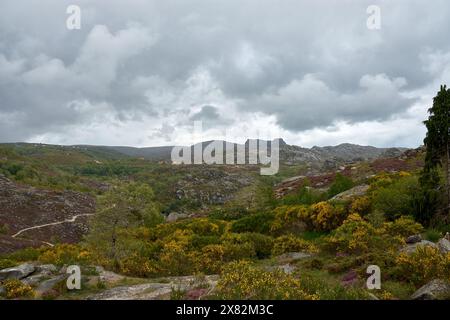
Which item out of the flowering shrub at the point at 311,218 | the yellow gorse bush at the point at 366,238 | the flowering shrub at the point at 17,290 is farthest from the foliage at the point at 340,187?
the flowering shrub at the point at 17,290

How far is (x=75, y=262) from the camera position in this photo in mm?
19828

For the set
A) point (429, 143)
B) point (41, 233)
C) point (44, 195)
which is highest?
point (429, 143)

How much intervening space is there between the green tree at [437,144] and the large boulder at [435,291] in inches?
744

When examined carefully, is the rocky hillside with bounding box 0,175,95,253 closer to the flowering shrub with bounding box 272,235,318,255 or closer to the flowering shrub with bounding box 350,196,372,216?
the flowering shrub with bounding box 272,235,318,255

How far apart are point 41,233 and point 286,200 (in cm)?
4739

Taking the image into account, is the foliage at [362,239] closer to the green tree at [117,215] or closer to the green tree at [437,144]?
the green tree at [437,144]

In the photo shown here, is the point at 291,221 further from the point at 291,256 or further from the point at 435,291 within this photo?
the point at 435,291

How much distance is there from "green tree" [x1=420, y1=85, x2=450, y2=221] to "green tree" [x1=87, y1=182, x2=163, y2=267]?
21090 millimetres

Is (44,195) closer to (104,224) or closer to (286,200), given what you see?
(286,200)

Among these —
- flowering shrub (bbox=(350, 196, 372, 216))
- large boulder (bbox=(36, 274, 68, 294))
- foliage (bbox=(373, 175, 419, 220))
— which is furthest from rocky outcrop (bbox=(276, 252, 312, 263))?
large boulder (bbox=(36, 274, 68, 294))

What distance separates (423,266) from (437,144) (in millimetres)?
17750

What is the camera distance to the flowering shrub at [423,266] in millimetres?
13719

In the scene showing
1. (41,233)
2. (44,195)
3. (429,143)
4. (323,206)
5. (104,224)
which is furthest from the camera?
(44,195)
